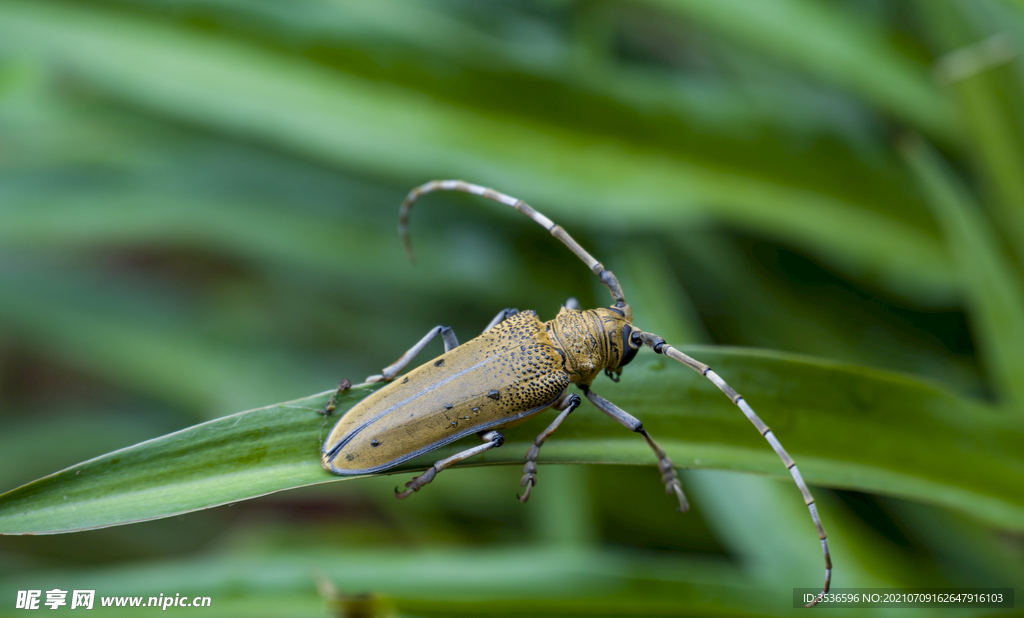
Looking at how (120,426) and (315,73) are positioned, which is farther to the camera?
(120,426)

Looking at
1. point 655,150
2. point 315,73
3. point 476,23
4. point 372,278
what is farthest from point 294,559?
point 476,23

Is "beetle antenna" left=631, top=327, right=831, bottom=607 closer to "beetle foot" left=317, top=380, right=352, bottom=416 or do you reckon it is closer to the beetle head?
the beetle head

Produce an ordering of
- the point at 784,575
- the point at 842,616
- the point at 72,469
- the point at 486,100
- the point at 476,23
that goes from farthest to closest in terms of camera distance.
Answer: the point at 476,23 < the point at 486,100 < the point at 784,575 < the point at 842,616 < the point at 72,469

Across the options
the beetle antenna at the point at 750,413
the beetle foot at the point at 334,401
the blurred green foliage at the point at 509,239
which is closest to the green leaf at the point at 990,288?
the blurred green foliage at the point at 509,239

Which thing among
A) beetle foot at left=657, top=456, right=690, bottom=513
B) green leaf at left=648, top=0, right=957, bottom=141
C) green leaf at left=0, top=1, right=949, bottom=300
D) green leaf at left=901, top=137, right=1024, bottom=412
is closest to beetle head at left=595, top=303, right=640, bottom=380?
beetle foot at left=657, top=456, right=690, bottom=513

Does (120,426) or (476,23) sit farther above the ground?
(476,23)

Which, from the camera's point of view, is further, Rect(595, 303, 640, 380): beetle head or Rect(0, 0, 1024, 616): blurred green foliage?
Rect(0, 0, 1024, 616): blurred green foliage

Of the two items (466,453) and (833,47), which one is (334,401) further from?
(833,47)

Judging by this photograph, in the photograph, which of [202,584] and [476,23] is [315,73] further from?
[202,584]
